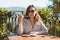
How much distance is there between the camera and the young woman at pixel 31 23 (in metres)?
2.64

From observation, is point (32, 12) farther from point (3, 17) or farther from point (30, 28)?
point (3, 17)

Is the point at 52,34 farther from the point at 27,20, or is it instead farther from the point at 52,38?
the point at 27,20

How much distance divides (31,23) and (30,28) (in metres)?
0.07

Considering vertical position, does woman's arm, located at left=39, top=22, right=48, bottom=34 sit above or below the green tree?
below

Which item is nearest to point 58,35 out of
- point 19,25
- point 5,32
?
point 19,25

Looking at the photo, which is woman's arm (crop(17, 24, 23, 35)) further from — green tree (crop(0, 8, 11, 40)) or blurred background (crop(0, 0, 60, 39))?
green tree (crop(0, 8, 11, 40))

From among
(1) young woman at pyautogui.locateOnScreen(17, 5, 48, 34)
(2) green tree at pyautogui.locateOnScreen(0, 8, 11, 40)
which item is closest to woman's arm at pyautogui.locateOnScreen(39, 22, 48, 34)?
(1) young woman at pyautogui.locateOnScreen(17, 5, 48, 34)

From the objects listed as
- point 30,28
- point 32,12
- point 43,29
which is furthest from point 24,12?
point 43,29

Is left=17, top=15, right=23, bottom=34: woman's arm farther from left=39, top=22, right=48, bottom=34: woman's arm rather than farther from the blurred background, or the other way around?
left=39, top=22, right=48, bottom=34: woman's arm

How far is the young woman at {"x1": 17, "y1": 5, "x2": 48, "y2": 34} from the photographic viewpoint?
2645mm

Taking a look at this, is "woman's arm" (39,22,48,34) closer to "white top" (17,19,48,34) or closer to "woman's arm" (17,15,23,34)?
"white top" (17,19,48,34)

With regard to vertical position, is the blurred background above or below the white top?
above

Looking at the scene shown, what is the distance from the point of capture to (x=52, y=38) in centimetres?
267

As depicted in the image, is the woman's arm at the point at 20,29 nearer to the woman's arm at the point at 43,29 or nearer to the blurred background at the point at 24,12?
the blurred background at the point at 24,12
